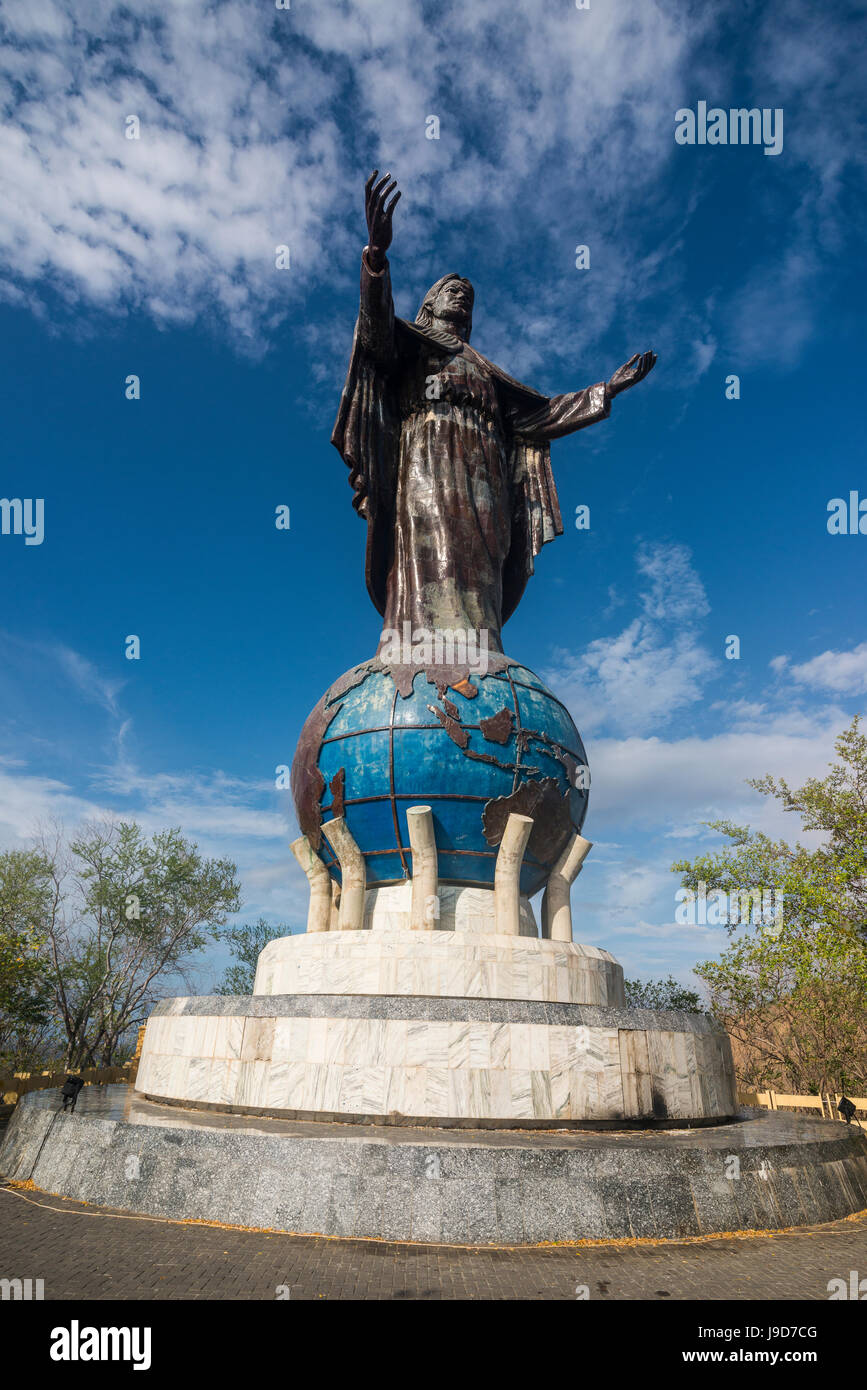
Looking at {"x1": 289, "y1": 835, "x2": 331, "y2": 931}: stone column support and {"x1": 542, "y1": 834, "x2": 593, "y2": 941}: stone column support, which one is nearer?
{"x1": 542, "y1": 834, "x2": 593, "y2": 941}: stone column support

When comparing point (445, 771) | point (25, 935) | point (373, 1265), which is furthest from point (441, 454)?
point (25, 935)

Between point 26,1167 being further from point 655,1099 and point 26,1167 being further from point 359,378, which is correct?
point 359,378

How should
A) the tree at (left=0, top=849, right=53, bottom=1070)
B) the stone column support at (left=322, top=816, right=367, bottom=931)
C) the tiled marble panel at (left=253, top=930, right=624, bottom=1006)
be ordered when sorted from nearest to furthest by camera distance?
1. the tiled marble panel at (left=253, top=930, right=624, bottom=1006)
2. the stone column support at (left=322, top=816, right=367, bottom=931)
3. the tree at (left=0, top=849, right=53, bottom=1070)

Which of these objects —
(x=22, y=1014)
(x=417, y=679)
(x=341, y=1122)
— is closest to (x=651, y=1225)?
(x=341, y=1122)

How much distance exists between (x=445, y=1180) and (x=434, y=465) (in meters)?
12.9

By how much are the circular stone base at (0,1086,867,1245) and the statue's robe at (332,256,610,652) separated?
9.54 metres

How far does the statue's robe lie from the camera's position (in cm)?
1579

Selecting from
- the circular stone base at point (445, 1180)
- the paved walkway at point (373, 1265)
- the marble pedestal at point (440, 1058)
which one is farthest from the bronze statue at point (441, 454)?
the paved walkway at point (373, 1265)

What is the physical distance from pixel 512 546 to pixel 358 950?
976cm

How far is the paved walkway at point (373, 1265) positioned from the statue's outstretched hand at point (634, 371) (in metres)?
14.8

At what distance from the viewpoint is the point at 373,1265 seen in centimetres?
608

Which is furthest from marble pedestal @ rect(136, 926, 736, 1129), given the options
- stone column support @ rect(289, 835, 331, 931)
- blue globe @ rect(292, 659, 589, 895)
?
stone column support @ rect(289, 835, 331, 931)
